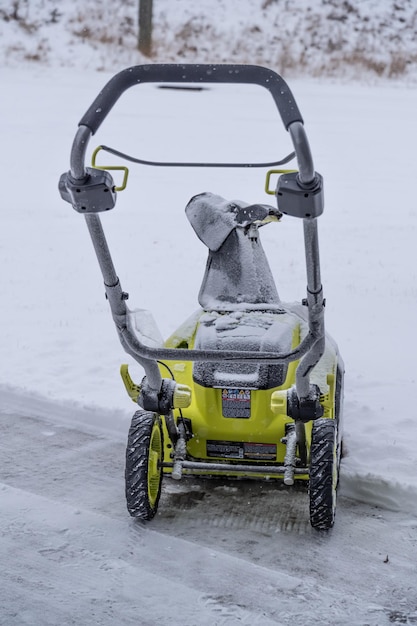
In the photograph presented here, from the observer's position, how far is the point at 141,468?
15.1ft

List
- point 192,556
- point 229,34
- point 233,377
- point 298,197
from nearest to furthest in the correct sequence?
point 298,197 < point 192,556 < point 233,377 < point 229,34

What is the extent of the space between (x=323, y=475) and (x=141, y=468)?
937 millimetres

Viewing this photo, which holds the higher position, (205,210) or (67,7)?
(67,7)

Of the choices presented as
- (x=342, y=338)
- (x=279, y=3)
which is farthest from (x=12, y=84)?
(x=342, y=338)

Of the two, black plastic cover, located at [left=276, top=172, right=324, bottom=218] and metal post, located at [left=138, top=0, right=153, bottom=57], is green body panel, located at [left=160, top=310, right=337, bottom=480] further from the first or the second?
metal post, located at [left=138, top=0, right=153, bottom=57]

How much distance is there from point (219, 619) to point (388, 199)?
1135 cm

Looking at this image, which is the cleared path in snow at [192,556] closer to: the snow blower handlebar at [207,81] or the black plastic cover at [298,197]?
the snow blower handlebar at [207,81]

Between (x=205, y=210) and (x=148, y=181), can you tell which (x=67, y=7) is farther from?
(x=205, y=210)

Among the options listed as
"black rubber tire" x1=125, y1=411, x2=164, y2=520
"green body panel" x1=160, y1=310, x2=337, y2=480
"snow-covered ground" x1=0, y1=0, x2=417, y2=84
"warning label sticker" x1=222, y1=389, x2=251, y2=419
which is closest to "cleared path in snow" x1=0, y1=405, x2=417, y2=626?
"black rubber tire" x1=125, y1=411, x2=164, y2=520

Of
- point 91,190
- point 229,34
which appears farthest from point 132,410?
point 229,34

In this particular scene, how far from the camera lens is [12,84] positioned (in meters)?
20.8

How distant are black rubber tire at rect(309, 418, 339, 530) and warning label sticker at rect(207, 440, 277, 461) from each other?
37 cm

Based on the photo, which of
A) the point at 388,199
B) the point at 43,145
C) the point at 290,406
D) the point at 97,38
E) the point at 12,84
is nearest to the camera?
the point at 290,406

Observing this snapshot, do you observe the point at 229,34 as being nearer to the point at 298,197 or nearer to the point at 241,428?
the point at 241,428
